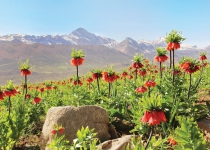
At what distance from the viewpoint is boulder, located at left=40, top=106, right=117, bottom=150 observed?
17.1 ft

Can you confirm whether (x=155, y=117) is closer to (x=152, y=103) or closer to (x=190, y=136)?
(x=152, y=103)

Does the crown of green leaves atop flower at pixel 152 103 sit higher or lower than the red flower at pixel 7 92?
higher

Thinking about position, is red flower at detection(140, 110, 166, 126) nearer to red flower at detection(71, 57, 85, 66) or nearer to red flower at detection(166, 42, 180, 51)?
red flower at detection(166, 42, 180, 51)

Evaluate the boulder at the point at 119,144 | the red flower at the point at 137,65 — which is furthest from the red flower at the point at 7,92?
the red flower at the point at 137,65

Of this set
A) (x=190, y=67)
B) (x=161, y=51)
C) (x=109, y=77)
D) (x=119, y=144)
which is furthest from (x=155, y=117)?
(x=161, y=51)

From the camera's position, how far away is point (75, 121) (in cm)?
528

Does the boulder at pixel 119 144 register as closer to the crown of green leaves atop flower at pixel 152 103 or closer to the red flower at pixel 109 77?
the crown of green leaves atop flower at pixel 152 103

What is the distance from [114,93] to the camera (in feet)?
22.7

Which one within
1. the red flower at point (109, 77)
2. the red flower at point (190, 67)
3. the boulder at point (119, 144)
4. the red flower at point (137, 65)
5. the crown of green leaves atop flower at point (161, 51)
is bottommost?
the boulder at point (119, 144)

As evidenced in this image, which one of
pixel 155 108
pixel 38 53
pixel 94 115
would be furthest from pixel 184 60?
pixel 38 53

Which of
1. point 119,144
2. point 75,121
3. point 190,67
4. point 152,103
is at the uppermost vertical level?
point 190,67

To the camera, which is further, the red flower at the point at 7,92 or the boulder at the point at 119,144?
the red flower at the point at 7,92

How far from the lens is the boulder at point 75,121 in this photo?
5.21 metres

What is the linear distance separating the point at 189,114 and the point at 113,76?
2635mm
